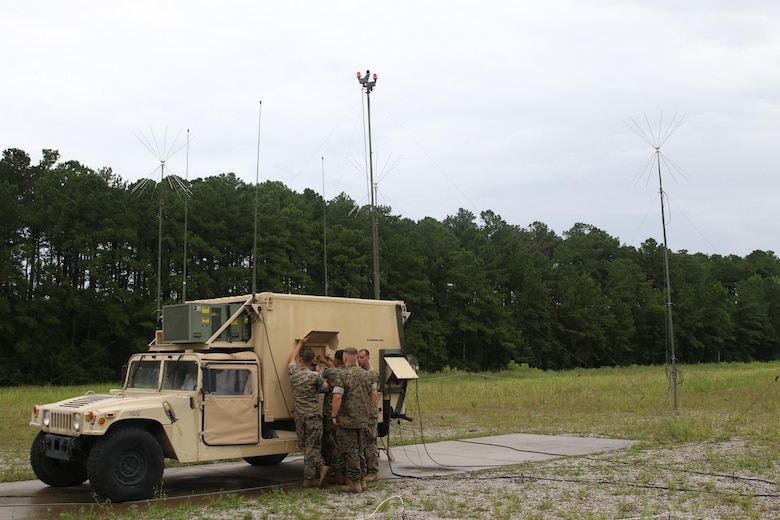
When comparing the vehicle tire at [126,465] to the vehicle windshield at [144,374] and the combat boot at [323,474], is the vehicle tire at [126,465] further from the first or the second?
the combat boot at [323,474]

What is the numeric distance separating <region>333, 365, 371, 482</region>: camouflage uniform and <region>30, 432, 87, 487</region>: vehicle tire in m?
3.57

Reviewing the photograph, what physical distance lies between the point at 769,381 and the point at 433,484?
82.7ft

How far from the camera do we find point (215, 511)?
29.4 feet

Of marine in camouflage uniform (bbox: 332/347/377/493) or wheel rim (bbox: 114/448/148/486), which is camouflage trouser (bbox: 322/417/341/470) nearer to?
marine in camouflage uniform (bbox: 332/347/377/493)

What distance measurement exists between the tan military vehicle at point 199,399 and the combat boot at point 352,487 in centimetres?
121

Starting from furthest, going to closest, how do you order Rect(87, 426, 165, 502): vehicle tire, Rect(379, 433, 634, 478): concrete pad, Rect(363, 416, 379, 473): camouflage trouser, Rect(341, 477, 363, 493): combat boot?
1. Rect(379, 433, 634, 478): concrete pad
2. Rect(363, 416, 379, 473): camouflage trouser
3. Rect(341, 477, 363, 493): combat boot
4. Rect(87, 426, 165, 502): vehicle tire

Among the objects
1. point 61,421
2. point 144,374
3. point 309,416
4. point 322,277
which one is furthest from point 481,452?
point 322,277

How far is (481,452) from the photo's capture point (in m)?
14.2

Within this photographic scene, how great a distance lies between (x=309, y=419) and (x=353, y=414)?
0.60 meters

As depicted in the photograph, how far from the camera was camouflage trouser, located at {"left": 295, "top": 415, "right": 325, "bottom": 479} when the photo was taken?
10.7 m

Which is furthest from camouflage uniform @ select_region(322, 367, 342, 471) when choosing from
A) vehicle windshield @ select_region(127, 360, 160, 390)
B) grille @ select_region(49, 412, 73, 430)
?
grille @ select_region(49, 412, 73, 430)

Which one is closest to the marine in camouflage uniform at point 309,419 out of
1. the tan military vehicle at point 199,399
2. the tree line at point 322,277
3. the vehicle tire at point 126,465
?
the tan military vehicle at point 199,399

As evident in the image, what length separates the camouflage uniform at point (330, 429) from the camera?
10766 mm

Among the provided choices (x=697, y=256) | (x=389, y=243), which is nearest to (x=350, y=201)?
(x=389, y=243)
